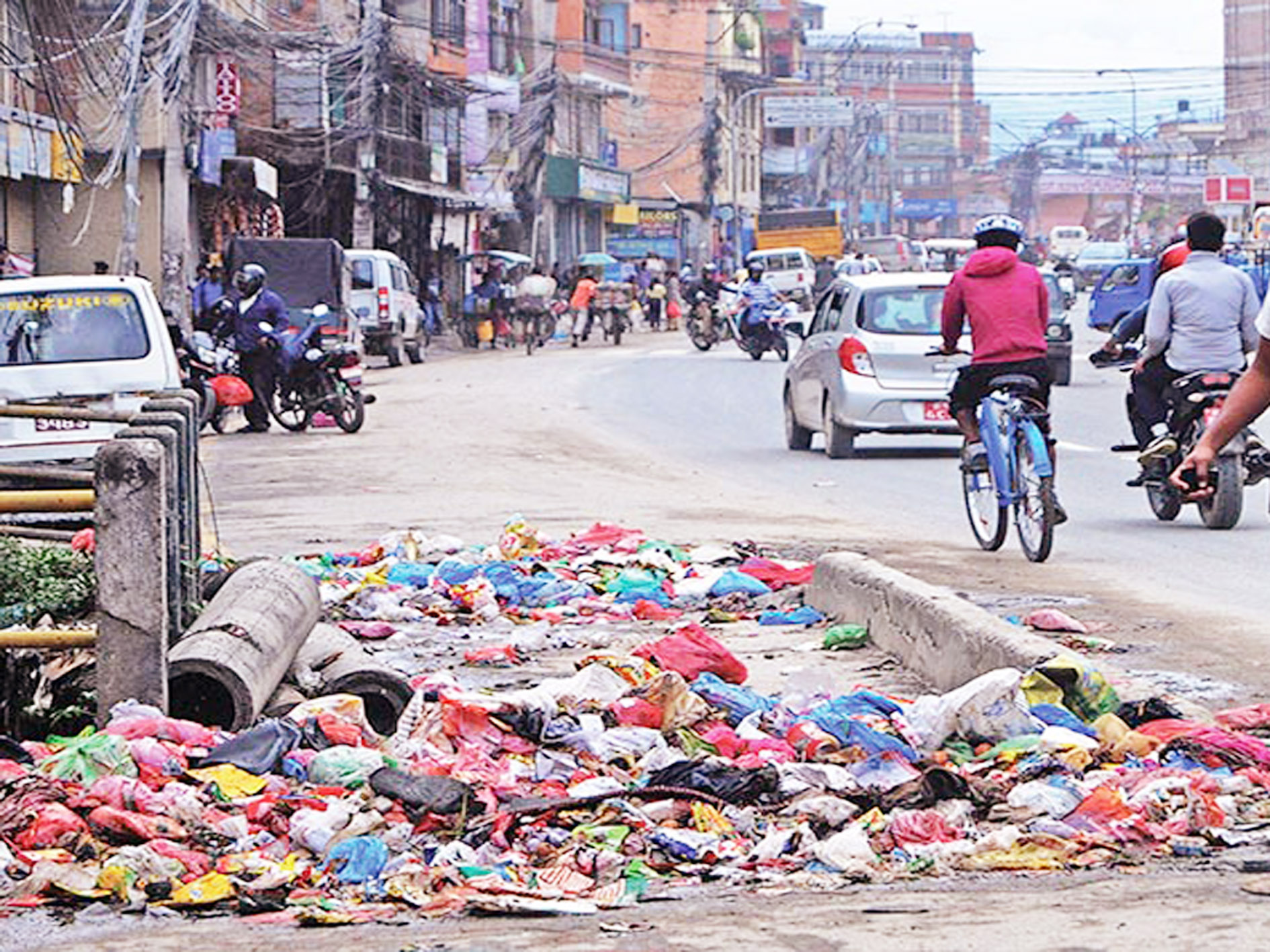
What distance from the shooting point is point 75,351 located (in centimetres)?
1692

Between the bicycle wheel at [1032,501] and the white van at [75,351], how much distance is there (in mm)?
6948

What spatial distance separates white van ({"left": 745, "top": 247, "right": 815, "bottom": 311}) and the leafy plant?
2047 inches

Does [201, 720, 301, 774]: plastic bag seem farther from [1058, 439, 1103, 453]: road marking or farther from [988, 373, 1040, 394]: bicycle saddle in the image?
[1058, 439, 1103, 453]: road marking

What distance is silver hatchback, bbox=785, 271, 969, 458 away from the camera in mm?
19250

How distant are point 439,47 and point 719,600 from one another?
5214 centimetres

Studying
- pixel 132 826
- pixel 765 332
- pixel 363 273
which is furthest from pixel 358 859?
pixel 363 273

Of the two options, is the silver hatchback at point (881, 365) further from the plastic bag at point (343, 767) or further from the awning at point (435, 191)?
the awning at point (435, 191)

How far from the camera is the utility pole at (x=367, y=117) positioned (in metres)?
47.7

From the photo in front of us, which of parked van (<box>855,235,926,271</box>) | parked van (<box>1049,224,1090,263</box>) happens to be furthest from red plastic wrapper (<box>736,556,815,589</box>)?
parked van (<box>1049,224,1090,263</box>)

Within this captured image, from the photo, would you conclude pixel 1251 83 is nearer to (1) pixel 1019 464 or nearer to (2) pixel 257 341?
(2) pixel 257 341

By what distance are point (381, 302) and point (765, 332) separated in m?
6.41

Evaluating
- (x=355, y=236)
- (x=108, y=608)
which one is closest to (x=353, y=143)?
(x=355, y=236)

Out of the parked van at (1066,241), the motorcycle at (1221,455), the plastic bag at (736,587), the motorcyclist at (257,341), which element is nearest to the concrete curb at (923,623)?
the plastic bag at (736,587)

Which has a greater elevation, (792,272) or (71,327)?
(792,272)
